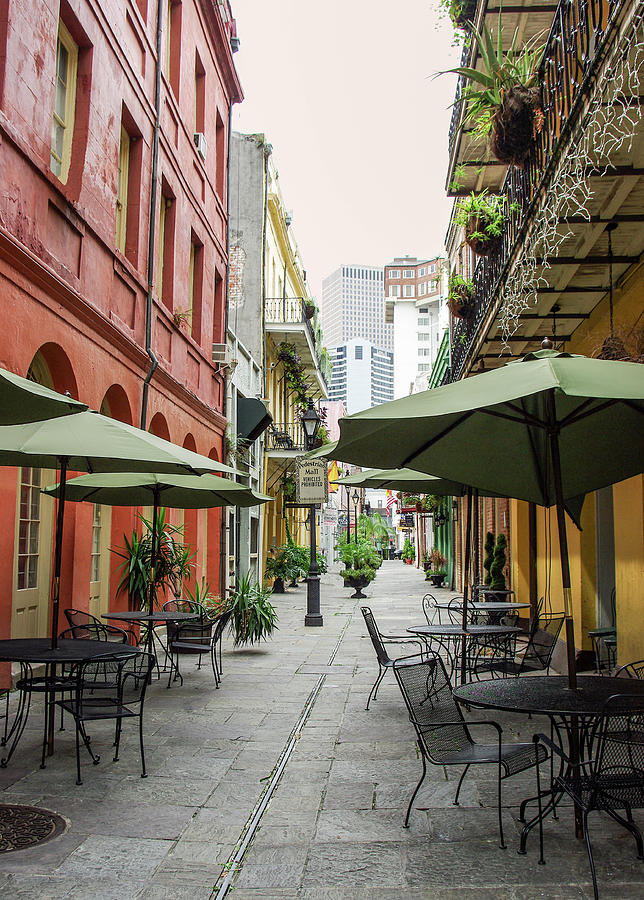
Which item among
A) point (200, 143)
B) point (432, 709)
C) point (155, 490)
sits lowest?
point (432, 709)

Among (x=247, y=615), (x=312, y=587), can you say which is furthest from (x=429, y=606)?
→ (x=312, y=587)

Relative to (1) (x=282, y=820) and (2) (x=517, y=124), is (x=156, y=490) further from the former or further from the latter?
(2) (x=517, y=124)

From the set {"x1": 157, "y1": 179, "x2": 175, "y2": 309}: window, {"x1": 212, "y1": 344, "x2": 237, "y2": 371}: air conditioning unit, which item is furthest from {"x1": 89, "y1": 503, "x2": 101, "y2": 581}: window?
{"x1": 212, "y1": 344, "x2": 237, "y2": 371}: air conditioning unit

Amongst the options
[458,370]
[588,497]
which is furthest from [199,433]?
[588,497]

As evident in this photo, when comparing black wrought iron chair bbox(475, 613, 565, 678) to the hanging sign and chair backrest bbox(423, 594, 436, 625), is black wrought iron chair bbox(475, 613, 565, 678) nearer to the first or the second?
chair backrest bbox(423, 594, 436, 625)

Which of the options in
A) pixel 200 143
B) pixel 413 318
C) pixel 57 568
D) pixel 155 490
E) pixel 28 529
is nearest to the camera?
pixel 57 568

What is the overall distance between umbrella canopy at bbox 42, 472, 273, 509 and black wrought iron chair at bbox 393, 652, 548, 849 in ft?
11.9

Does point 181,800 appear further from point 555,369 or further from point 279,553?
point 279,553

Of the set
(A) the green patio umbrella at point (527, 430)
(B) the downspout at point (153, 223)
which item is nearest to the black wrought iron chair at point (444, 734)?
(A) the green patio umbrella at point (527, 430)

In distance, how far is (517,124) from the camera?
759 cm

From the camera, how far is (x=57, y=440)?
19.9 ft

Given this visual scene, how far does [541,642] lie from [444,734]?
3.74 m

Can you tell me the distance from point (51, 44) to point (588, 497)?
8243mm

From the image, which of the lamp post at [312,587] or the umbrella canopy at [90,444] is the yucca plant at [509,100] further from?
the lamp post at [312,587]
